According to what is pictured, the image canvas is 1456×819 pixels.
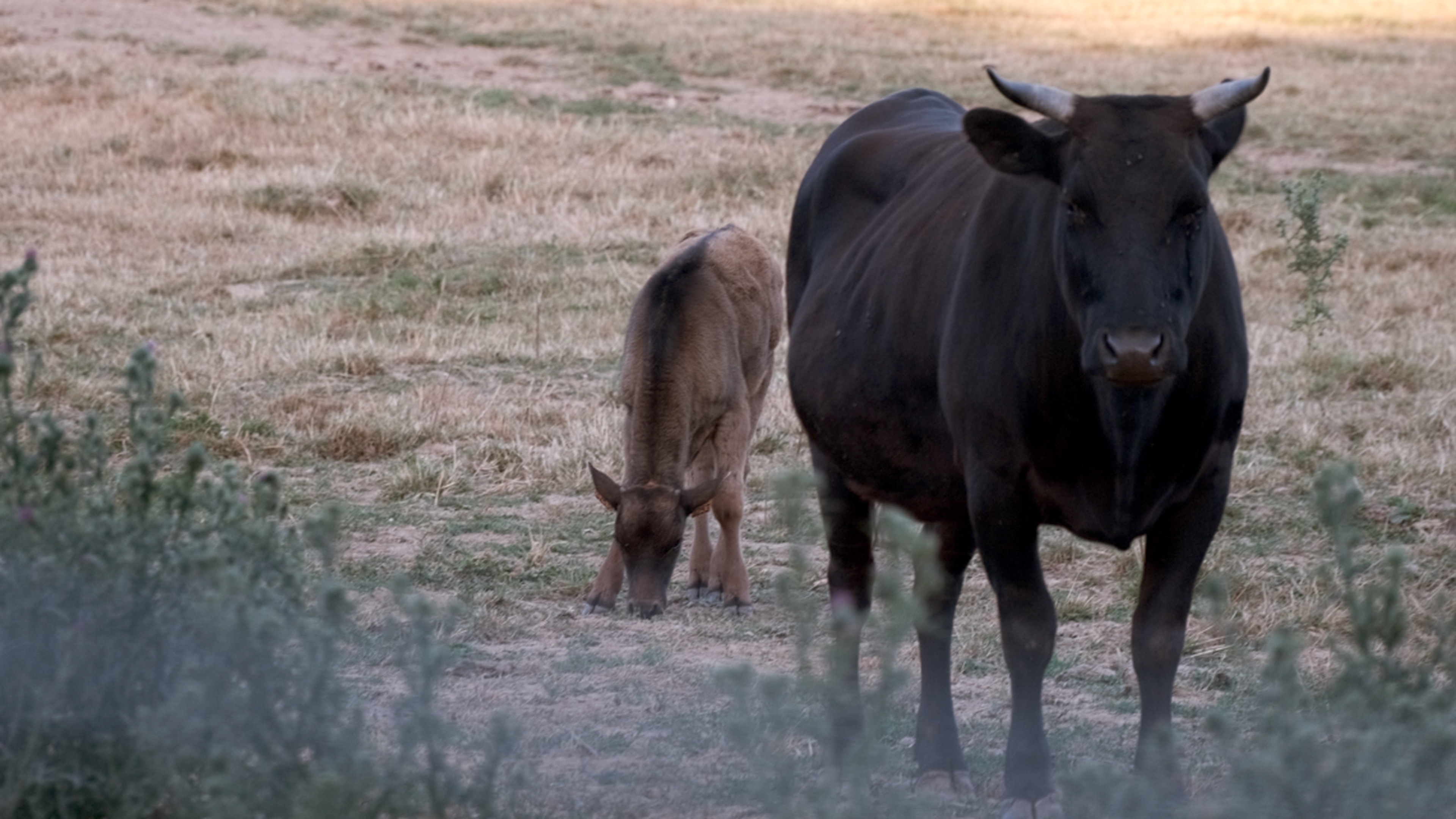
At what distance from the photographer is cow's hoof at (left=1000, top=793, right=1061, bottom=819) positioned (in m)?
3.94

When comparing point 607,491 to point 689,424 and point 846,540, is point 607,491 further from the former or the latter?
point 846,540

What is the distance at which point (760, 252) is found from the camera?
8.37 metres

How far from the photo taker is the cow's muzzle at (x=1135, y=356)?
342cm

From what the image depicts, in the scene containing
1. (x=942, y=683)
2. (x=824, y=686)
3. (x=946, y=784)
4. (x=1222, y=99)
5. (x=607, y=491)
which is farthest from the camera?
(x=607, y=491)

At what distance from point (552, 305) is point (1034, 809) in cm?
787

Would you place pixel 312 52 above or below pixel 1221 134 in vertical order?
below

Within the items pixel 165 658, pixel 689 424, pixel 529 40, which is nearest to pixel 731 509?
pixel 689 424

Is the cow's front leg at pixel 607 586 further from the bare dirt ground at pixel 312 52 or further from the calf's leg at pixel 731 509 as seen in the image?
the bare dirt ground at pixel 312 52

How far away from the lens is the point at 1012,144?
3.90m

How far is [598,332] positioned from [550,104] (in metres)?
10.6

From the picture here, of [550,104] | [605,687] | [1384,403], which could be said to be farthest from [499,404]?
[550,104]

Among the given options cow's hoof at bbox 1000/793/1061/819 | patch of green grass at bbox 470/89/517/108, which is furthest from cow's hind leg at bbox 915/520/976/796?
patch of green grass at bbox 470/89/517/108

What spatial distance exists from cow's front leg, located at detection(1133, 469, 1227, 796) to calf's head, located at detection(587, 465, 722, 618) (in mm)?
2678

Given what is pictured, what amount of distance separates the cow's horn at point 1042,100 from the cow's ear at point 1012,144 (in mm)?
42
